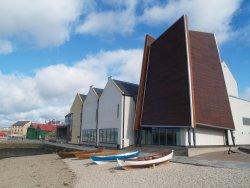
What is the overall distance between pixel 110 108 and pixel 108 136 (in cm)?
465

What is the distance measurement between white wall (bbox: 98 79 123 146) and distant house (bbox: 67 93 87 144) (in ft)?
37.9

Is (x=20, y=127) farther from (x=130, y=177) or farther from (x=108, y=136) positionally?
(x=130, y=177)

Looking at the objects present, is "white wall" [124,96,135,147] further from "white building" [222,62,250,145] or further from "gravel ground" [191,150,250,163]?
"white building" [222,62,250,145]

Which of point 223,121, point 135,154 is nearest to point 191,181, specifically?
point 135,154

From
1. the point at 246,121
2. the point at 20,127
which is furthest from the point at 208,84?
the point at 20,127

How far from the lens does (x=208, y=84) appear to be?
41.5 metres

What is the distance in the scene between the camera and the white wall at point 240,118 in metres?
47.1

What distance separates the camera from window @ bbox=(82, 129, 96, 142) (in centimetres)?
5666

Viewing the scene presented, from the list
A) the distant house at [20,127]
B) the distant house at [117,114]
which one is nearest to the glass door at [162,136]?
the distant house at [117,114]

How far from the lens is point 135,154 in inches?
1208

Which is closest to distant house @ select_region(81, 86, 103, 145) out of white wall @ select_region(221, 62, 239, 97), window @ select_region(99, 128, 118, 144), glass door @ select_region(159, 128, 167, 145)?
window @ select_region(99, 128, 118, 144)

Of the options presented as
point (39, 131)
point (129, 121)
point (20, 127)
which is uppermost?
point (20, 127)

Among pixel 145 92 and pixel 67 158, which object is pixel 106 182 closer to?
pixel 67 158

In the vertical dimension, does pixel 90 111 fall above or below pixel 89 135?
above
